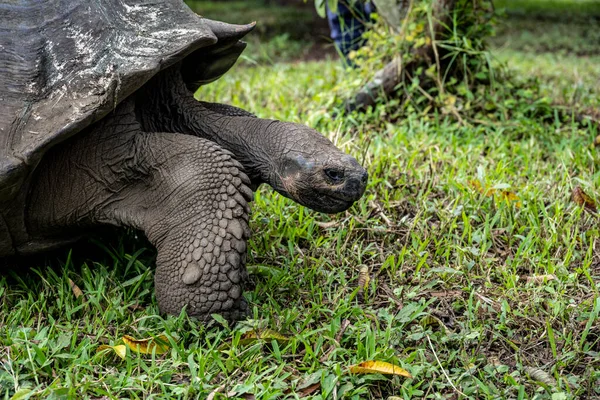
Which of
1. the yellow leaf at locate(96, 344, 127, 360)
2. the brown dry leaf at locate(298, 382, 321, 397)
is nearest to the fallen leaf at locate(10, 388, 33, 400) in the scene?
the yellow leaf at locate(96, 344, 127, 360)

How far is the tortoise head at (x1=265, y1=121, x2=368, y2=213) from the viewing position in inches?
86.7

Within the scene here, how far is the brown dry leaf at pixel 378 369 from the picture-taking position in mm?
1961

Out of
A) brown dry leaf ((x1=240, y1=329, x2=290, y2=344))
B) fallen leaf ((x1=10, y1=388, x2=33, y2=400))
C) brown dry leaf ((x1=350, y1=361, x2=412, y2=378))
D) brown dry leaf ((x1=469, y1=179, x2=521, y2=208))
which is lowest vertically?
brown dry leaf ((x1=469, y1=179, x2=521, y2=208))

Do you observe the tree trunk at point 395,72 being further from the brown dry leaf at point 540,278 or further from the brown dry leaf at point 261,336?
the brown dry leaf at point 261,336

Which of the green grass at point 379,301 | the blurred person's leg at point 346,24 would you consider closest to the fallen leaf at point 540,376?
the green grass at point 379,301

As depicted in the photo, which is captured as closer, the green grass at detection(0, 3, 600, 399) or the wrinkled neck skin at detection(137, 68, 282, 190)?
the green grass at detection(0, 3, 600, 399)

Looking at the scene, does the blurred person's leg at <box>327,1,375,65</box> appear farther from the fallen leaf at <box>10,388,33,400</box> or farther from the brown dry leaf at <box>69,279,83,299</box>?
the fallen leaf at <box>10,388,33,400</box>

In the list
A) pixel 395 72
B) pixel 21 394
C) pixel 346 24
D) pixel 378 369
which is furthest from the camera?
pixel 346 24

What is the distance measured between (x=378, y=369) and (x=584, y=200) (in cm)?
157

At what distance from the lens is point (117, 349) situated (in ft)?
6.75

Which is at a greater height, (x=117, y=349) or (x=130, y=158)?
(x=130, y=158)

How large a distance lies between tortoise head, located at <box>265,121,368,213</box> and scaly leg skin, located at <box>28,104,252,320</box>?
0.15 metres

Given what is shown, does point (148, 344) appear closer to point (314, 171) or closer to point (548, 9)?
point (314, 171)

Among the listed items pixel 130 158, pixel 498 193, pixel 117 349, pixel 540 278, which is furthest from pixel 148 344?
pixel 498 193
